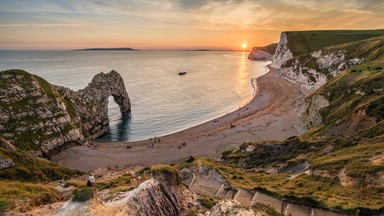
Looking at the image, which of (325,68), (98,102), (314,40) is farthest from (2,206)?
(314,40)

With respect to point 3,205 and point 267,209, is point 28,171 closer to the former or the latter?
point 3,205

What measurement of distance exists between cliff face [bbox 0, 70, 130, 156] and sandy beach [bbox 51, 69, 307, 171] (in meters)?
4.05

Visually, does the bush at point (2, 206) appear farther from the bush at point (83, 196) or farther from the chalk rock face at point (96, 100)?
the chalk rock face at point (96, 100)

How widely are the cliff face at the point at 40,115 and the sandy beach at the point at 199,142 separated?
4046 millimetres

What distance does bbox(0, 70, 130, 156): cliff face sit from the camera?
5019cm

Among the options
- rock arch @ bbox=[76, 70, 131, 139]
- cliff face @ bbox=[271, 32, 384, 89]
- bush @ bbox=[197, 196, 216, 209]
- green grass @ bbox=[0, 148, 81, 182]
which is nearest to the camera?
bush @ bbox=[197, 196, 216, 209]

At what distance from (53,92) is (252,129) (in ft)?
162

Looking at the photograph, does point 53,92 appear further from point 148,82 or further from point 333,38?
point 333,38

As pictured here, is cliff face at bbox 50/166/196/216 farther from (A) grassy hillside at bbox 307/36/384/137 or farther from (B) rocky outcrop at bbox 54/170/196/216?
(A) grassy hillside at bbox 307/36/384/137

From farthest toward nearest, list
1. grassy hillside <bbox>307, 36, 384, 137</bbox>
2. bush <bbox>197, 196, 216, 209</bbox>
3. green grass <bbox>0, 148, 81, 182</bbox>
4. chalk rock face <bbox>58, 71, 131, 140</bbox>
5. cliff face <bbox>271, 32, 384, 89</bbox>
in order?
cliff face <bbox>271, 32, 384, 89</bbox>
chalk rock face <bbox>58, 71, 131, 140</bbox>
grassy hillside <bbox>307, 36, 384, 137</bbox>
green grass <bbox>0, 148, 81, 182</bbox>
bush <bbox>197, 196, 216, 209</bbox>

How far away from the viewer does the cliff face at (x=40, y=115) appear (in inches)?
1976

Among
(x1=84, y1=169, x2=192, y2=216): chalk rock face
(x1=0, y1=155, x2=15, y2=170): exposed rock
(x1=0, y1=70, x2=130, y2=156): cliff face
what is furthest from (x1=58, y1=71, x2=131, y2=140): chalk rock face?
(x1=84, y1=169, x2=192, y2=216): chalk rock face

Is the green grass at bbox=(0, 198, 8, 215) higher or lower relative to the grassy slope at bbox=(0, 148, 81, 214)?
higher

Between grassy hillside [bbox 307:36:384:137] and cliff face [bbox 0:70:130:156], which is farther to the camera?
cliff face [bbox 0:70:130:156]
